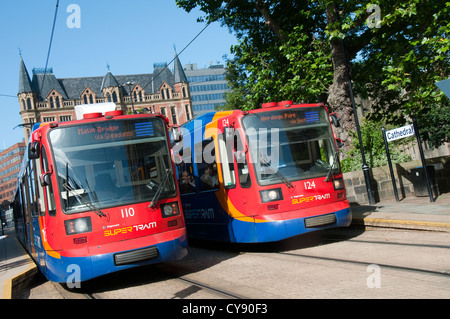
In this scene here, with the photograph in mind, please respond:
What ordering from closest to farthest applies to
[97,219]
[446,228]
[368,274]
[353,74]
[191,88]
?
[368,274], [97,219], [446,228], [353,74], [191,88]

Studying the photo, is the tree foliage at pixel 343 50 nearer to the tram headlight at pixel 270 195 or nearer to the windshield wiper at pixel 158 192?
the tram headlight at pixel 270 195

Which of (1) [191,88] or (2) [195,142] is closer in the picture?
(2) [195,142]

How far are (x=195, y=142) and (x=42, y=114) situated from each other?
10109 cm

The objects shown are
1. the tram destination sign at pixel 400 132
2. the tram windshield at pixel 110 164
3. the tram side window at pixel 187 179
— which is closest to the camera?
the tram windshield at pixel 110 164

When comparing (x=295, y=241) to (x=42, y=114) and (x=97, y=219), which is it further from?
(x=42, y=114)

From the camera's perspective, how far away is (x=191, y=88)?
134500 millimetres

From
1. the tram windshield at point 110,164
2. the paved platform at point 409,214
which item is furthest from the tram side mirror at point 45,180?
the paved platform at point 409,214

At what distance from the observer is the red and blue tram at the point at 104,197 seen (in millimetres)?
8062

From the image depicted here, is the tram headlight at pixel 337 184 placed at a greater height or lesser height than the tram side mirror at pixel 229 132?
lesser

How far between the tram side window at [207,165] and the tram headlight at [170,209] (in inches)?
110

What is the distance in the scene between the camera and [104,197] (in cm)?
824
